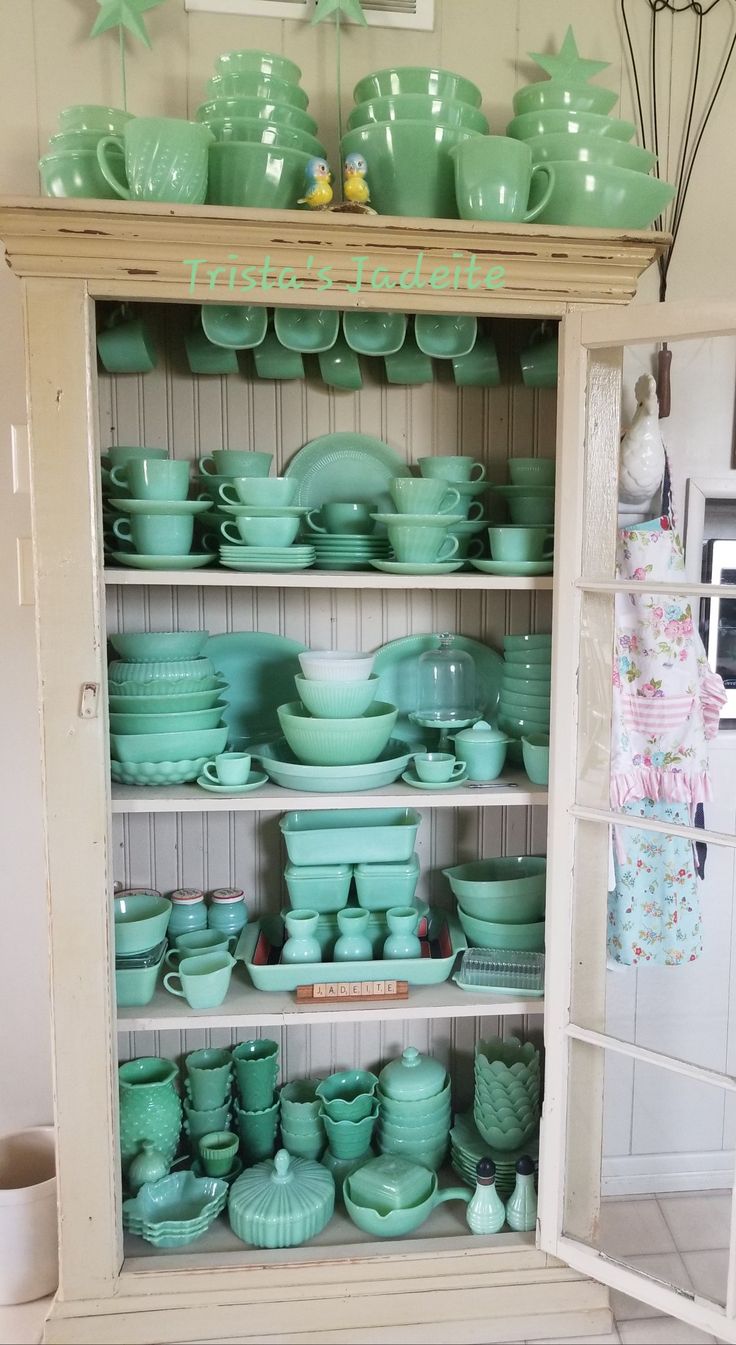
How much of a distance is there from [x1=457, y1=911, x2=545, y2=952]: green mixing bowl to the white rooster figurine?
0.89m

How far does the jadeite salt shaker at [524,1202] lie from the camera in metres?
1.86

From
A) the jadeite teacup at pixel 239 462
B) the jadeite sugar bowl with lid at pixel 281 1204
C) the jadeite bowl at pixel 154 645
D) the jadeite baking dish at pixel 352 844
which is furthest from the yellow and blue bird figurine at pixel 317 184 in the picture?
the jadeite sugar bowl with lid at pixel 281 1204

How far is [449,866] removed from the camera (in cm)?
215

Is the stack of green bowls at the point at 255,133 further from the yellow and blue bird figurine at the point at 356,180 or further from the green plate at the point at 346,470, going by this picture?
the green plate at the point at 346,470

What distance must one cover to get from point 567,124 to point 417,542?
0.77m

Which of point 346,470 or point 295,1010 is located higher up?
point 346,470

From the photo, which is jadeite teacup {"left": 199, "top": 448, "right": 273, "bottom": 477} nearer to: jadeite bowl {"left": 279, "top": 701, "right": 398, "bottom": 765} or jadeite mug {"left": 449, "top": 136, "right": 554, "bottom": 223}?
jadeite bowl {"left": 279, "top": 701, "right": 398, "bottom": 765}

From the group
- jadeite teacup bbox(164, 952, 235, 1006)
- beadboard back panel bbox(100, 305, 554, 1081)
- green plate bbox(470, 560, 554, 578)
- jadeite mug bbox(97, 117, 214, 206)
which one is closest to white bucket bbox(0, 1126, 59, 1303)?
beadboard back panel bbox(100, 305, 554, 1081)

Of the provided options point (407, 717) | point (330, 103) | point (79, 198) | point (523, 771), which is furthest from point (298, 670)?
point (330, 103)

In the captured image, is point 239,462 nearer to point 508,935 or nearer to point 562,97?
point 562,97

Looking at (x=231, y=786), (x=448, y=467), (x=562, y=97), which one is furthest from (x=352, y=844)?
(x=562, y=97)

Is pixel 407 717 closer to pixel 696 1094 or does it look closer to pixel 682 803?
pixel 682 803

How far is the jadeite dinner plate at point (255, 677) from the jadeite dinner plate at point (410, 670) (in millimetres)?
185

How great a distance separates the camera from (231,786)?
1765 millimetres
